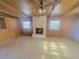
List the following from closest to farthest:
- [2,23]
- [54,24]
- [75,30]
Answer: [2,23] < [75,30] < [54,24]

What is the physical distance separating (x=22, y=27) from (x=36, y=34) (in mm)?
2004

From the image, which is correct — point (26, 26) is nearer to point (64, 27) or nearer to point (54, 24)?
point (54, 24)

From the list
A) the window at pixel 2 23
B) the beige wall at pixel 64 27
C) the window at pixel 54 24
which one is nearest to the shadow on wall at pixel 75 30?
the beige wall at pixel 64 27

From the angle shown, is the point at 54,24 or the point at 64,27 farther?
the point at 54,24

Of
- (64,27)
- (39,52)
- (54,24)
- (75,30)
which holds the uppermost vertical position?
(54,24)

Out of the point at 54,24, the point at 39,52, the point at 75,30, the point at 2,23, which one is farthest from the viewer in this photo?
the point at 54,24

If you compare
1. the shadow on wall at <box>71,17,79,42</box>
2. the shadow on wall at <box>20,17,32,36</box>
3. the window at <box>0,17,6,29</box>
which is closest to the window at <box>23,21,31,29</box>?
the shadow on wall at <box>20,17,32,36</box>

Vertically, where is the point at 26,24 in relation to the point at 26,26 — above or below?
above

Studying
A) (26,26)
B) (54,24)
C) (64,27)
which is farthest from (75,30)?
(26,26)

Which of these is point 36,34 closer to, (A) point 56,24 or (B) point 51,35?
(B) point 51,35

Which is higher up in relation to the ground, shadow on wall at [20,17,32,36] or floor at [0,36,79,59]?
shadow on wall at [20,17,32,36]

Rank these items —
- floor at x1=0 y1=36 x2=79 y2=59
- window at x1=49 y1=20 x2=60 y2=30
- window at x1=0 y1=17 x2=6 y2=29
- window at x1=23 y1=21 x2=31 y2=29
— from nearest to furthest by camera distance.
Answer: floor at x1=0 y1=36 x2=79 y2=59, window at x1=0 y1=17 x2=6 y2=29, window at x1=49 y1=20 x2=60 y2=30, window at x1=23 y1=21 x2=31 y2=29

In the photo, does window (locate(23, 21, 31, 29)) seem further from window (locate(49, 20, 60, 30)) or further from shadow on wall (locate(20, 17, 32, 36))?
window (locate(49, 20, 60, 30))

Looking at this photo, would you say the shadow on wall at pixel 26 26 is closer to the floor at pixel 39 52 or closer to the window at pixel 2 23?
the window at pixel 2 23
